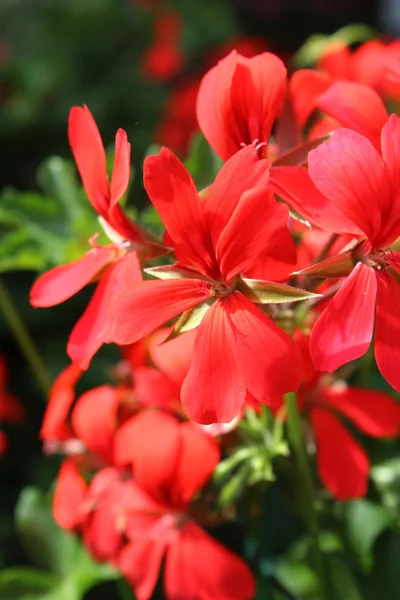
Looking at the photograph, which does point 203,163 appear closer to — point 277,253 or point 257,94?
point 257,94

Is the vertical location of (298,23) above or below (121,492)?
below

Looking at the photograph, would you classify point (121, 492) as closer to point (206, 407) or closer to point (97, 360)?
point (206, 407)

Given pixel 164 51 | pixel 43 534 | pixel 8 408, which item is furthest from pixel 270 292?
pixel 164 51

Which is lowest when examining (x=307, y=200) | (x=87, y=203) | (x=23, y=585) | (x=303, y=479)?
(x=23, y=585)

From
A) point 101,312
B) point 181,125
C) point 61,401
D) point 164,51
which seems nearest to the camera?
point 101,312

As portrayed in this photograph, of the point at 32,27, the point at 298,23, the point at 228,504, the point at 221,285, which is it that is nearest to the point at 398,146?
the point at 221,285
